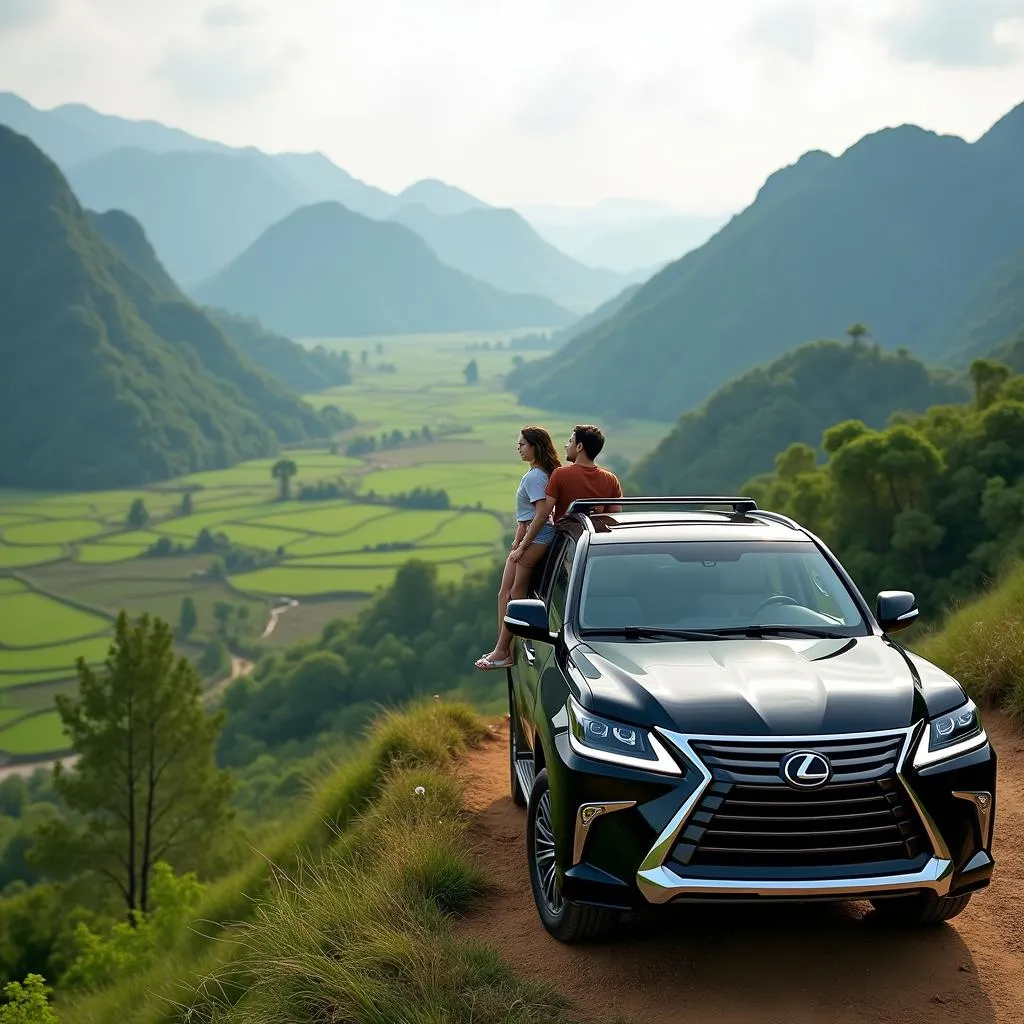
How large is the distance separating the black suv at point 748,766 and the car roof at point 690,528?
57 centimetres

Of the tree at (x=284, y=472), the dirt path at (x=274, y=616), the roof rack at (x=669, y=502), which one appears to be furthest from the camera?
the tree at (x=284, y=472)

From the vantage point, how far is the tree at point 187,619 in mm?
90188

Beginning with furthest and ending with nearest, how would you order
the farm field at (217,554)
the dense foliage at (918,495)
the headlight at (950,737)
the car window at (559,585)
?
the farm field at (217,554)
the dense foliage at (918,495)
the car window at (559,585)
the headlight at (950,737)

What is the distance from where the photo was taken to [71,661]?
80812 mm

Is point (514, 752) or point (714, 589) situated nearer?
point (714, 589)

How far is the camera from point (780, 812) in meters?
4.38

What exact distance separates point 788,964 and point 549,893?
118cm

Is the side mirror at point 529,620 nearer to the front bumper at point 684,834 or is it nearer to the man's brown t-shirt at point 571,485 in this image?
the front bumper at point 684,834

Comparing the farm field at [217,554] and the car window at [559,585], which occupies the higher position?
the car window at [559,585]

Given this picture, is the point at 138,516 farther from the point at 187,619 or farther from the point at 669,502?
the point at 669,502

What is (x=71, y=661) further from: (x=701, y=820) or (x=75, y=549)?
(x=701, y=820)

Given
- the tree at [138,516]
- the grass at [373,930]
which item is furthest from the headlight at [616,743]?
the tree at [138,516]

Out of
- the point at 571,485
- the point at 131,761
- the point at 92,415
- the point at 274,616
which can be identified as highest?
the point at 571,485

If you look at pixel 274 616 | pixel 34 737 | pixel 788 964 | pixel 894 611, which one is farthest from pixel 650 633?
pixel 274 616
